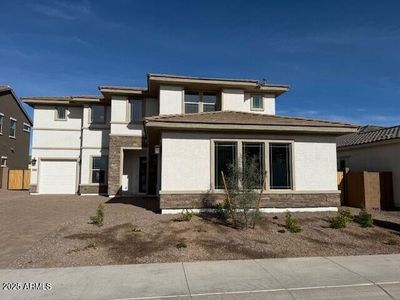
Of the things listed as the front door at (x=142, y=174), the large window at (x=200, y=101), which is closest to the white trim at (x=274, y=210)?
the large window at (x=200, y=101)

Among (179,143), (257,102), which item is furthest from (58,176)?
(257,102)

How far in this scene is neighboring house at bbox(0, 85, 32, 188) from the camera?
29.2 m

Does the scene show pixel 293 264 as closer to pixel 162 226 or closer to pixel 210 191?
pixel 162 226

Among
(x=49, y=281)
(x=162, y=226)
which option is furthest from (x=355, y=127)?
(x=49, y=281)

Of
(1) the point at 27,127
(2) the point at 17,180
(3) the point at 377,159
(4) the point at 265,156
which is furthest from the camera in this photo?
(1) the point at 27,127

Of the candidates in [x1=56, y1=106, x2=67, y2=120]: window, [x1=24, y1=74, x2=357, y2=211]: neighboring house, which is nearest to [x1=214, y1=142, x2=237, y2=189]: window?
[x1=24, y1=74, x2=357, y2=211]: neighboring house

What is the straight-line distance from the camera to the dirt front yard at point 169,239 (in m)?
7.89

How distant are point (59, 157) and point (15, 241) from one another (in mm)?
14683

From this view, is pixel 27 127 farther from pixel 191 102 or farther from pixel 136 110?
pixel 191 102

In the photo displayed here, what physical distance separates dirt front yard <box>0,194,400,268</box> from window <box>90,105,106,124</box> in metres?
10.8

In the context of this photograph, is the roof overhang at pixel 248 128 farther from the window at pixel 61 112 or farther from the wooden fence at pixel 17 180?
the wooden fence at pixel 17 180

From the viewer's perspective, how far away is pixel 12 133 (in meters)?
31.4

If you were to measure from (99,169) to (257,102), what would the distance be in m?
11.1

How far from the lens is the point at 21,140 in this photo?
33.5 metres
